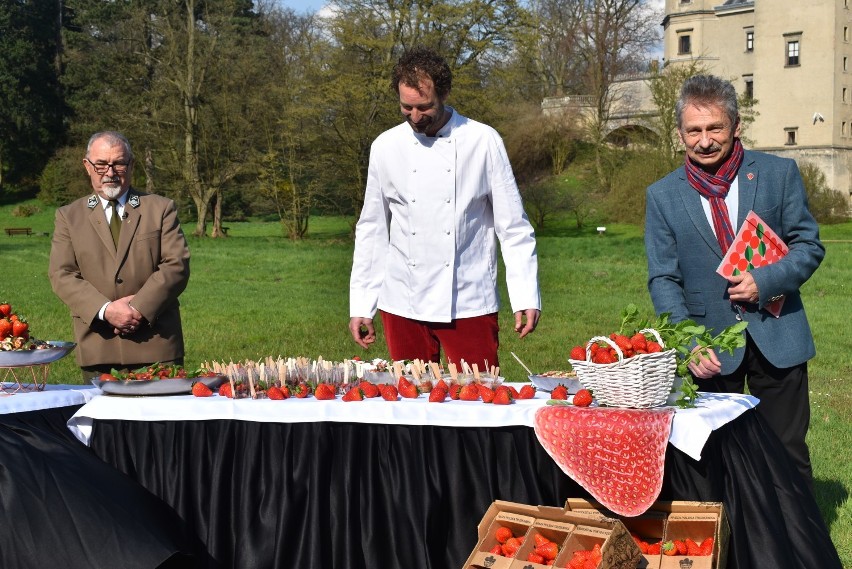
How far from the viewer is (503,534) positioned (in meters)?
3.62

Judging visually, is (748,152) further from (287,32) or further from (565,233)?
(287,32)

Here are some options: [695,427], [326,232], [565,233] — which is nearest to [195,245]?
[326,232]

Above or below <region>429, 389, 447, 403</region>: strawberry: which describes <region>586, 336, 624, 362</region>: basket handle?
above

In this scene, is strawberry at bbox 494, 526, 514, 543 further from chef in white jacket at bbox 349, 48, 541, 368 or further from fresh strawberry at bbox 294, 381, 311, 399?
chef in white jacket at bbox 349, 48, 541, 368

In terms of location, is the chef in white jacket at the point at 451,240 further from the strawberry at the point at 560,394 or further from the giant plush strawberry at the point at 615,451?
the giant plush strawberry at the point at 615,451

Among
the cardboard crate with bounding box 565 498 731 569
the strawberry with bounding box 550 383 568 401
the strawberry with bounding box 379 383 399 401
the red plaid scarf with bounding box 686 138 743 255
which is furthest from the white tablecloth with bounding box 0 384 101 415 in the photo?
the red plaid scarf with bounding box 686 138 743 255

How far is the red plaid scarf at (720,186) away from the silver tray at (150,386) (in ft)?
6.61

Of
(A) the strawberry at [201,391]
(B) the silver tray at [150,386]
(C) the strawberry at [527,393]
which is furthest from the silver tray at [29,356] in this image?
(C) the strawberry at [527,393]

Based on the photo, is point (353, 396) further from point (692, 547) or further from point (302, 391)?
point (692, 547)

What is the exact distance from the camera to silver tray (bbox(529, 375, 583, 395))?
12.9 ft

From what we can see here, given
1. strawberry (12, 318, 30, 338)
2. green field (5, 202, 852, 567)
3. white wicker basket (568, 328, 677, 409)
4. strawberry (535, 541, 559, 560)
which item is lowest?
green field (5, 202, 852, 567)

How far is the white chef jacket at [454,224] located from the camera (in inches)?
180

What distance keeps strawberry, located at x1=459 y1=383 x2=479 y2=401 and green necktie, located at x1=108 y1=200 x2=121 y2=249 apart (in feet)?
6.51

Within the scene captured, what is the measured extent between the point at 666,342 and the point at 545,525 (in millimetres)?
732
